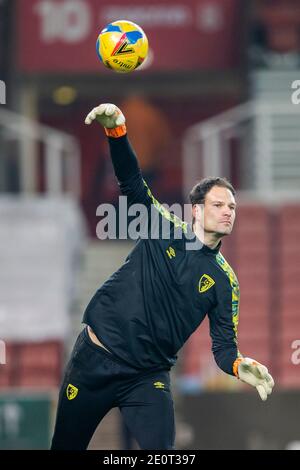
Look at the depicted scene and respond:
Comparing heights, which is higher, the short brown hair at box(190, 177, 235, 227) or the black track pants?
the short brown hair at box(190, 177, 235, 227)

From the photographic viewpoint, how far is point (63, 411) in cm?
902

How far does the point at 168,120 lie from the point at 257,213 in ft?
14.7

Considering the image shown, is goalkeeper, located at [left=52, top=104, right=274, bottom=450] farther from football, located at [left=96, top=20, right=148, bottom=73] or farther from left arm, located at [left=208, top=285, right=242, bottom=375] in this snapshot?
football, located at [left=96, top=20, right=148, bottom=73]

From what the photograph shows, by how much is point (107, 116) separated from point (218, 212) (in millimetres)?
901

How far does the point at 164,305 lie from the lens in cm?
Result: 900

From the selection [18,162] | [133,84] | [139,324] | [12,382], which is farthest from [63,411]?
[133,84]

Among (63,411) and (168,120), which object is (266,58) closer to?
(168,120)

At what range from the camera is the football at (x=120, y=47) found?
30.1 ft

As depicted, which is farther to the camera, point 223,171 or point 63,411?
point 223,171

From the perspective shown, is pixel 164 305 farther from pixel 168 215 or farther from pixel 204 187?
pixel 204 187

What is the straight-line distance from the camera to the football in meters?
9.17

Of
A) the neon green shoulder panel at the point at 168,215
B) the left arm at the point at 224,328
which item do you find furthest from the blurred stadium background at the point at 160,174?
the neon green shoulder panel at the point at 168,215

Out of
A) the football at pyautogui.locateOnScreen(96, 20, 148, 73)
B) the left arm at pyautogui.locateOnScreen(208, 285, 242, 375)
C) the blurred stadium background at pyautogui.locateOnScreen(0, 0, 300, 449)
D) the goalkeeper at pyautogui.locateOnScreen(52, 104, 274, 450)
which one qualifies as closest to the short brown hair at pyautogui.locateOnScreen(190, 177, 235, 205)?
the goalkeeper at pyautogui.locateOnScreen(52, 104, 274, 450)

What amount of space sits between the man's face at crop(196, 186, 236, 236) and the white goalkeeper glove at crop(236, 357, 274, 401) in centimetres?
80
